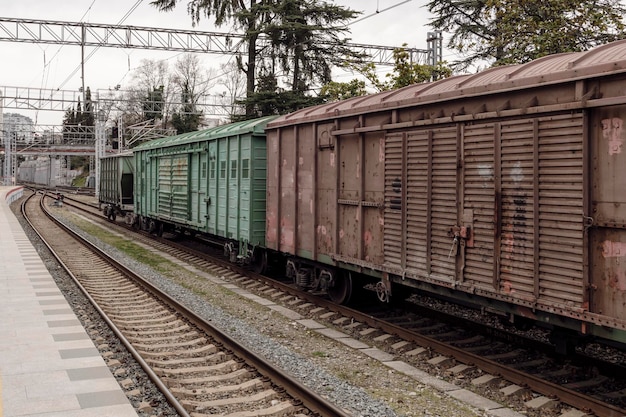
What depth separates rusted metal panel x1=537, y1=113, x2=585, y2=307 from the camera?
235 inches

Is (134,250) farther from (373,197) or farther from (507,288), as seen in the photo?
(507,288)

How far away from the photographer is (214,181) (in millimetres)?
15750

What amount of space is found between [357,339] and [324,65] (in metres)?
20.0

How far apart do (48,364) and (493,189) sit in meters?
5.78

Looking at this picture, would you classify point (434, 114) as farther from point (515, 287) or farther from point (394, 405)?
point (394, 405)

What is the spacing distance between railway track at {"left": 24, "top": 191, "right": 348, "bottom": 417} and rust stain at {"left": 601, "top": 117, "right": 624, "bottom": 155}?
3.62 metres

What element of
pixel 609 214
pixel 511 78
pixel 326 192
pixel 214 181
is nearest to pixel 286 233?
pixel 326 192

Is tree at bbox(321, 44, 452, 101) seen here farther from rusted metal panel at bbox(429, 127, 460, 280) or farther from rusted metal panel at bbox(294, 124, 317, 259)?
rusted metal panel at bbox(429, 127, 460, 280)

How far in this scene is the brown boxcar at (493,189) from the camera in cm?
579

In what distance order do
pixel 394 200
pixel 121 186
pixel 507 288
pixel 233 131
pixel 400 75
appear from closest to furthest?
pixel 507 288 → pixel 394 200 → pixel 233 131 → pixel 400 75 → pixel 121 186

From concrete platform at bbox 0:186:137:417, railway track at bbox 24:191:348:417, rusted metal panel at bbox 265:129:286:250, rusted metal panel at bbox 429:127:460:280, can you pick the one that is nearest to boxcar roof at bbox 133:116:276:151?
rusted metal panel at bbox 265:129:286:250

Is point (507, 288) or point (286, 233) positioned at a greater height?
point (286, 233)

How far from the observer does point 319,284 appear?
11.5 metres

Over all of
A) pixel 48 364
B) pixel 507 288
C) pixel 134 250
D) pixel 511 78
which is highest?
pixel 511 78
